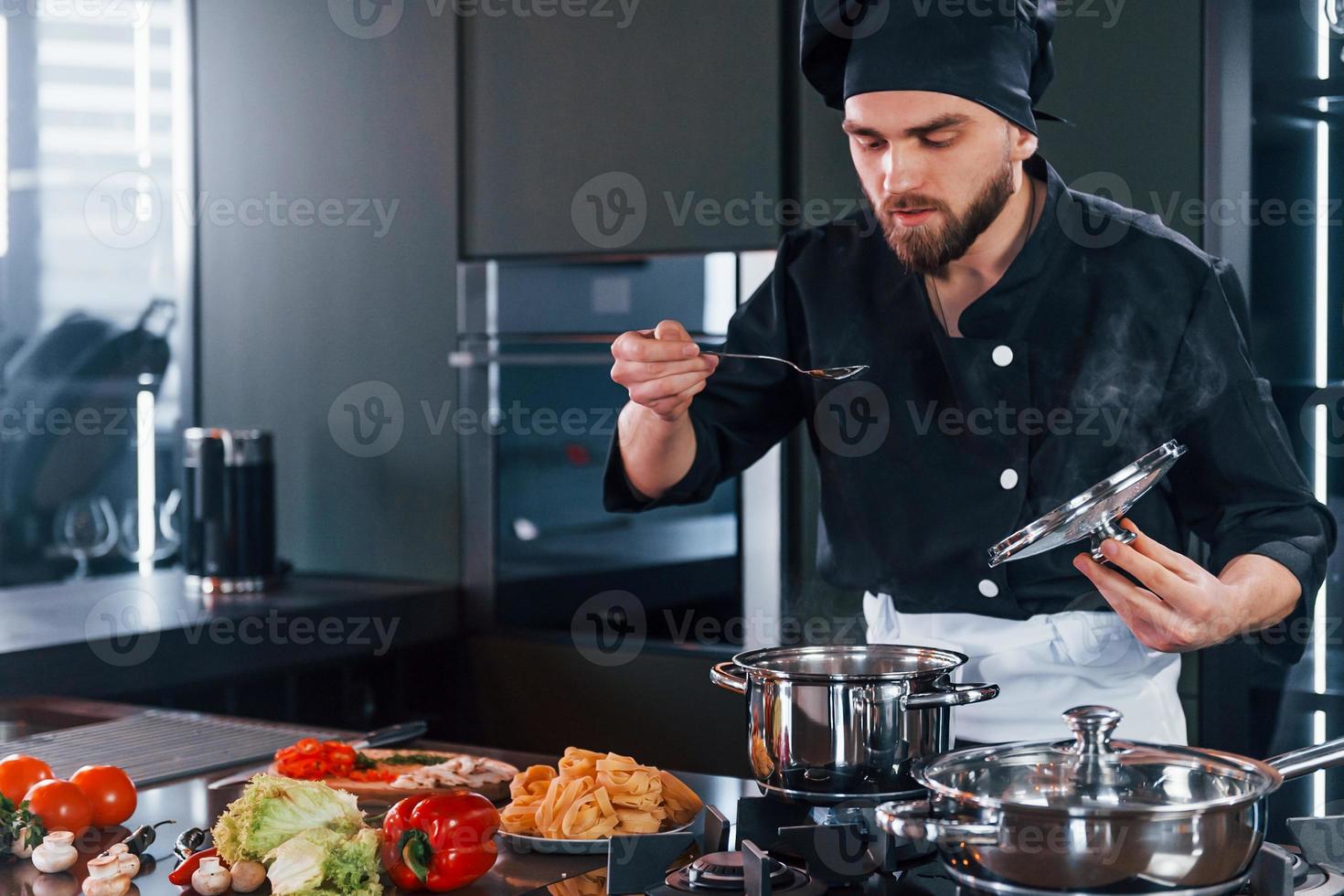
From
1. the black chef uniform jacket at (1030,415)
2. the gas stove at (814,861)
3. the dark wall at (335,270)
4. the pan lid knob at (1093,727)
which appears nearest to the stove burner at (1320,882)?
the gas stove at (814,861)

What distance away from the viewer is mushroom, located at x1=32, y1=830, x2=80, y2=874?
1181 mm

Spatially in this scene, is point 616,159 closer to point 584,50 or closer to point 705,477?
point 584,50

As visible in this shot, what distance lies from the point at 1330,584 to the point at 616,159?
135cm

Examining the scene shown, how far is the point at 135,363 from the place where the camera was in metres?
3.33

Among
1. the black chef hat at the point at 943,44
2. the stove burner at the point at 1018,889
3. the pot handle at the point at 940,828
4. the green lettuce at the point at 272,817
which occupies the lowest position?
the green lettuce at the point at 272,817

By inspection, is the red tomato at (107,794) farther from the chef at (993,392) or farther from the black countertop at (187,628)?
the black countertop at (187,628)

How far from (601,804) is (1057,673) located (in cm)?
58

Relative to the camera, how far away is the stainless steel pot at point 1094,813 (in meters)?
0.86

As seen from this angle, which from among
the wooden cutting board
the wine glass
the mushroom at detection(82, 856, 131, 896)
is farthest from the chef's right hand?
the wine glass

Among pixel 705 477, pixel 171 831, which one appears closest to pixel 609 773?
pixel 171 831

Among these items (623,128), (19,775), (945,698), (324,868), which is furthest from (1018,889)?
(623,128)

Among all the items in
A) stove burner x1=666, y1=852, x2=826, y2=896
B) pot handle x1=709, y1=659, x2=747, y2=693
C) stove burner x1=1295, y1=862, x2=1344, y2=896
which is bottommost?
stove burner x1=666, y1=852, x2=826, y2=896

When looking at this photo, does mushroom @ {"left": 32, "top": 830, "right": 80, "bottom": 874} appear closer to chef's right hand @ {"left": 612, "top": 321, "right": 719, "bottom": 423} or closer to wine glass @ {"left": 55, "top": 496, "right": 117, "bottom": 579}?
chef's right hand @ {"left": 612, "top": 321, "right": 719, "bottom": 423}

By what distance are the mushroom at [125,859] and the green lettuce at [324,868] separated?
12 centimetres
